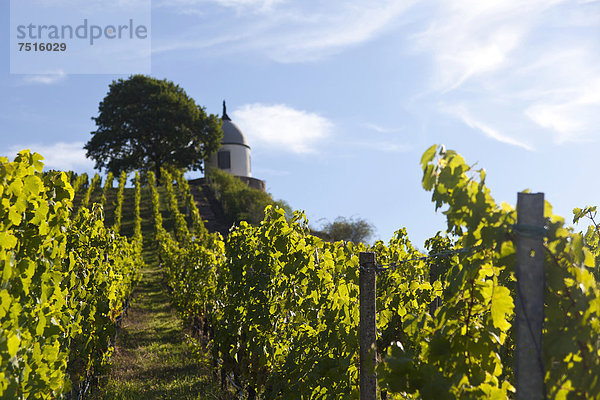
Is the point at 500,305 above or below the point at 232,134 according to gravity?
below

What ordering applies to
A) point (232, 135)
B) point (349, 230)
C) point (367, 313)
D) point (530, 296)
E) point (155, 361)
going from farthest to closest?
1. point (232, 135)
2. point (349, 230)
3. point (155, 361)
4. point (367, 313)
5. point (530, 296)

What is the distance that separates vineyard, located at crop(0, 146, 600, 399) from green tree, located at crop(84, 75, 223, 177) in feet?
114

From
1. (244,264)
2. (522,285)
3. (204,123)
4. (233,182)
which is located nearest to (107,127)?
(204,123)

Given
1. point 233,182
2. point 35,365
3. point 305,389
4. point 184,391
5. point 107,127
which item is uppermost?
point 107,127

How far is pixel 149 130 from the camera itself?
4066 centimetres

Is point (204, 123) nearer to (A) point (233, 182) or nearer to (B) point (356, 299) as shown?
(A) point (233, 182)

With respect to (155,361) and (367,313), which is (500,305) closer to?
(367,313)

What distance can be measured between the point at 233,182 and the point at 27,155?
31.7 meters

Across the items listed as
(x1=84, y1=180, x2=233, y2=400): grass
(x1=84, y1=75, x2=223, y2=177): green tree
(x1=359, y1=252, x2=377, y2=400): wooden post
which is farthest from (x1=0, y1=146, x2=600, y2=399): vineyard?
(x1=84, y1=75, x2=223, y2=177): green tree

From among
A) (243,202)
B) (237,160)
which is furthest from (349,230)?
(237,160)

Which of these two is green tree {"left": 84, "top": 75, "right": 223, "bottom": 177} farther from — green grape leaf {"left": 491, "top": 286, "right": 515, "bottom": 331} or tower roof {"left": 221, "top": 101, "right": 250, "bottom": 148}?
green grape leaf {"left": 491, "top": 286, "right": 515, "bottom": 331}

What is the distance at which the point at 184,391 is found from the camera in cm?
744

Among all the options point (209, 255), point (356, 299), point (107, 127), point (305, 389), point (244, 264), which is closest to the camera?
point (305, 389)

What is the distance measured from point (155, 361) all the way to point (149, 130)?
111ft
